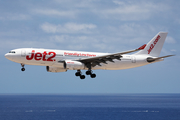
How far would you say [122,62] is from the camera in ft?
178

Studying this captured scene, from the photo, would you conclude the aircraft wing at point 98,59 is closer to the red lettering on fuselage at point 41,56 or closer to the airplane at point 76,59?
the airplane at point 76,59

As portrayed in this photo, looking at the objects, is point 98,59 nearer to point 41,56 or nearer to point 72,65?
point 72,65

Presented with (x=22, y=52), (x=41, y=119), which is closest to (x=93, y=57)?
(x=22, y=52)

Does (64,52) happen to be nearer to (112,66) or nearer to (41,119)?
(112,66)

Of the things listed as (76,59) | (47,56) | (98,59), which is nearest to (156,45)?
(98,59)

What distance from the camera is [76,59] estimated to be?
164ft

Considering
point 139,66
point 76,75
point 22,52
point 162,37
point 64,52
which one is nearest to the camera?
point 22,52

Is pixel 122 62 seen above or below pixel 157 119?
above

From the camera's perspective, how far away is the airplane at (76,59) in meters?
46.4

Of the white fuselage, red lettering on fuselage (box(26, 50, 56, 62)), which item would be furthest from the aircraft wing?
red lettering on fuselage (box(26, 50, 56, 62))

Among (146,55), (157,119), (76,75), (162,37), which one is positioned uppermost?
(162,37)

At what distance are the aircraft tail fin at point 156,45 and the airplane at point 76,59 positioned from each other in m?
1.70

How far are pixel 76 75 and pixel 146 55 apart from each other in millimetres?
17254

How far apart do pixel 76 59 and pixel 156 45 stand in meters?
21.3
